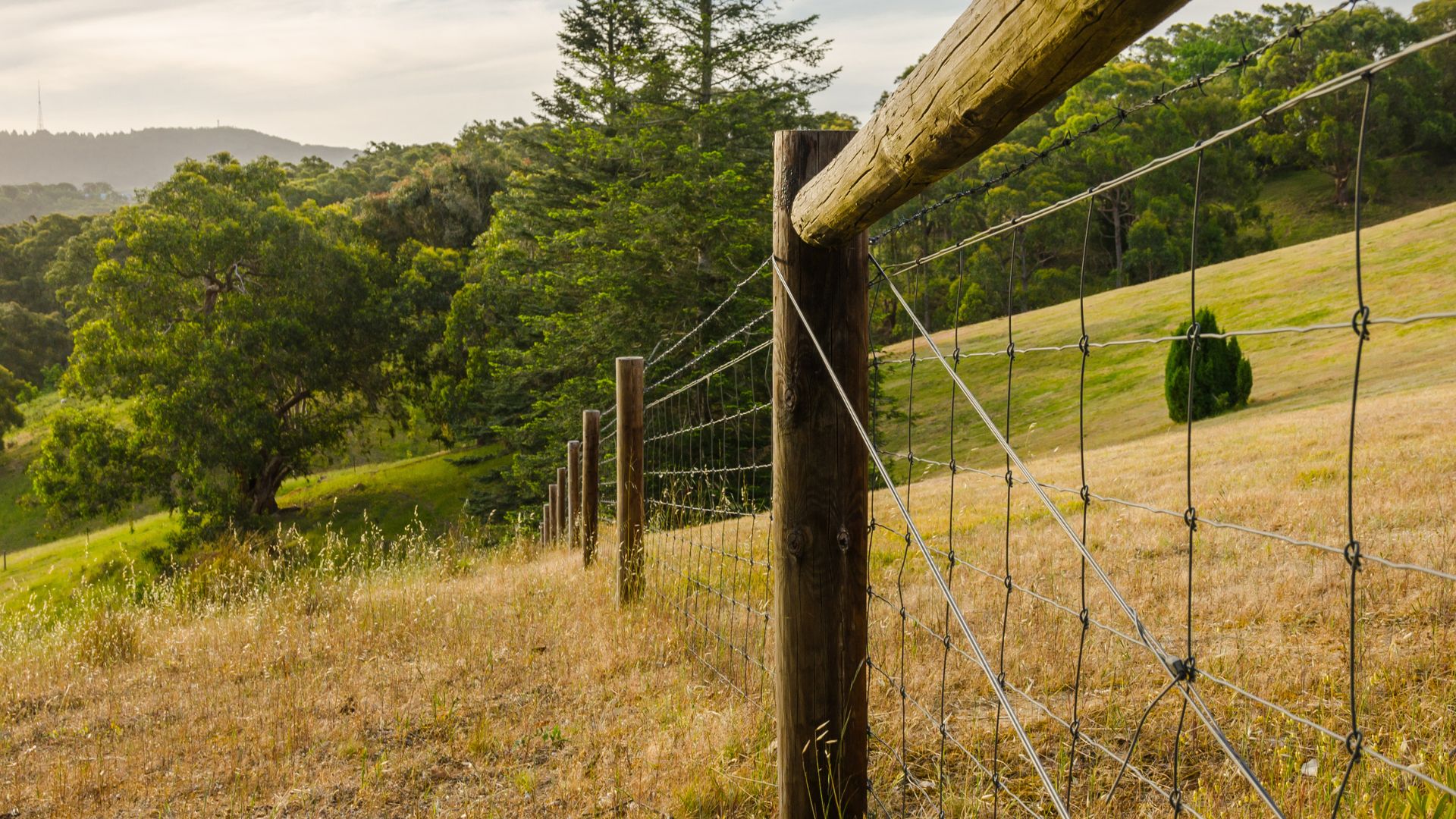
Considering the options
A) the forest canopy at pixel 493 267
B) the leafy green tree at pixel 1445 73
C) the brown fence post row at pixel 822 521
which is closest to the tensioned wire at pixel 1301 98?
the brown fence post row at pixel 822 521

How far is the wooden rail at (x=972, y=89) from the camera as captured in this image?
1.22 meters

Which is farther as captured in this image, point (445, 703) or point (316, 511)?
point (316, 511)

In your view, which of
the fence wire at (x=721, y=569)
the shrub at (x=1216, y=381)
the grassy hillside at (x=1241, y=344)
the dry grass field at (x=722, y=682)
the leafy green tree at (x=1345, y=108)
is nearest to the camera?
the dry grass field at (x=722, y=682)

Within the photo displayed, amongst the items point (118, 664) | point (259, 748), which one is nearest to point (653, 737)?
point (259, 748)

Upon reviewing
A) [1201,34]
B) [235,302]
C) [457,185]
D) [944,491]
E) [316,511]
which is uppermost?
[1201,34]

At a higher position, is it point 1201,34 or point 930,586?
point 1201,34

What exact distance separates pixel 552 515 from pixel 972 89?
33.8 feet

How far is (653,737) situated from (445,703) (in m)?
1.36

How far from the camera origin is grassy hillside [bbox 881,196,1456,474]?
766 inches

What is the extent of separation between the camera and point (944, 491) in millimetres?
12844

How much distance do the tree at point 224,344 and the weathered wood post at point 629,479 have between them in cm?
2438

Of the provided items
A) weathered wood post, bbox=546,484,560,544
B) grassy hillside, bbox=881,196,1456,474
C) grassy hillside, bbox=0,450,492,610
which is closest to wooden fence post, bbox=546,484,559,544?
weathered wood post, bbox=546,484,560,544

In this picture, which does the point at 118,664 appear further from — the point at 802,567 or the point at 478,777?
the point at 802,567

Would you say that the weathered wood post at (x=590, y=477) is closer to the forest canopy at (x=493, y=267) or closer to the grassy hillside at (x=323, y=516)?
the forest canopy at (x=493, y=267)
